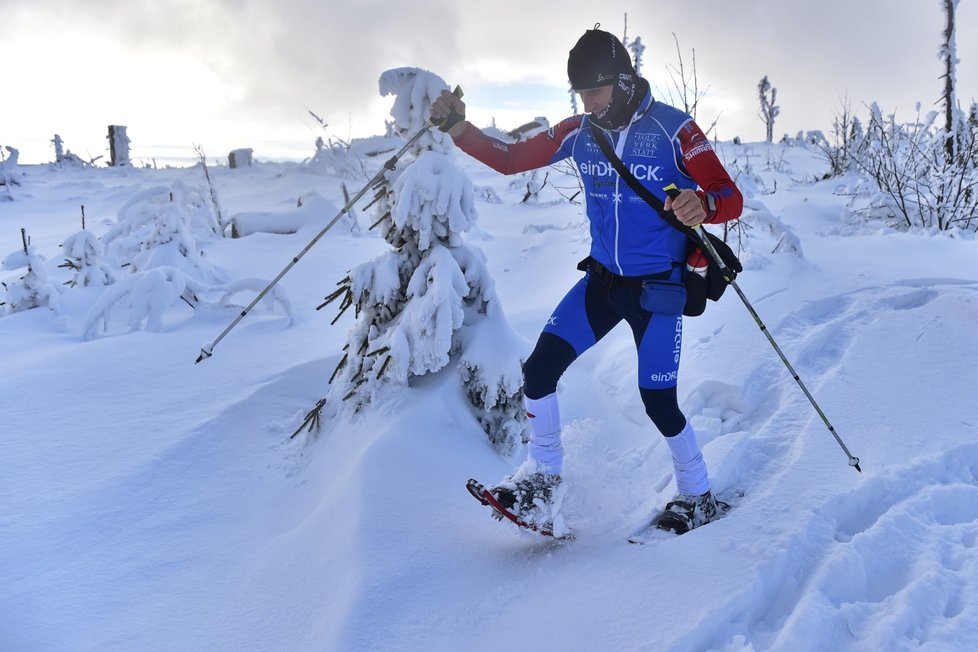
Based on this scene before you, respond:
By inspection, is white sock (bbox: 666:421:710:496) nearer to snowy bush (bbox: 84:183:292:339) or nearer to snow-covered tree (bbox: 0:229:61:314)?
snowy bush (bbox: 84:183:292:339)

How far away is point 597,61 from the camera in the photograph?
3.10m

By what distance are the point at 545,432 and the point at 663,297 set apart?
0.98 m

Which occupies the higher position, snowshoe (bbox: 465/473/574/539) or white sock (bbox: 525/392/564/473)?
white sock (bbox: 525/392/564/473)

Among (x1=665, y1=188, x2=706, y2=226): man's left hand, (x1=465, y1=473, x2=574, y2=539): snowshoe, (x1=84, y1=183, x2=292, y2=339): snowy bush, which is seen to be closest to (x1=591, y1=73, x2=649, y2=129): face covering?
(x1=665, y1=188, x2=706, y2=226): man's left hand

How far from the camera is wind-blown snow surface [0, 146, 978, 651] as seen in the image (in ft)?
8.49

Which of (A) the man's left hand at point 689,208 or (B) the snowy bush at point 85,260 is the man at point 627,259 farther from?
(B) the snowy bush at point 85,260

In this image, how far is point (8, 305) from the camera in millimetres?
8555

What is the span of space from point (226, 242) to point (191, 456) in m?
10.00

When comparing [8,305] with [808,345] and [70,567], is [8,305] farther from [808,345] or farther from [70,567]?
[808,345]

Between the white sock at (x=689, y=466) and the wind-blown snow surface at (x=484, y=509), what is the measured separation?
0.22 metres

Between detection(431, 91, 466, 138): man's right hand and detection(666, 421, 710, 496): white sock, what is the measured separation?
2222 mm

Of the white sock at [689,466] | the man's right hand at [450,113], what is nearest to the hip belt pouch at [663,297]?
the white sock at [689,466]

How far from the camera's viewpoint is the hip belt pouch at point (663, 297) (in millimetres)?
3152

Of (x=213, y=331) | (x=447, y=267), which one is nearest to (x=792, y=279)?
(x=447, y=267)
